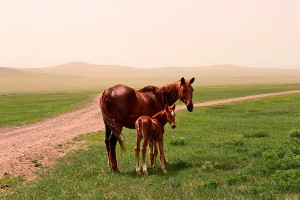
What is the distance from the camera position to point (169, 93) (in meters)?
14.5

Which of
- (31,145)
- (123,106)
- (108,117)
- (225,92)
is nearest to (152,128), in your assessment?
(123,106)

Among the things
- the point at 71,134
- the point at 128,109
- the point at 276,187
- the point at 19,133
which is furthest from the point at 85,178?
the point at 19,133

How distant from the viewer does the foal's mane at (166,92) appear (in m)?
14.4

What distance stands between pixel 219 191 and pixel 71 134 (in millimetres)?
18686

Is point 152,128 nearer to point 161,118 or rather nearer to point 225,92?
point 161,118

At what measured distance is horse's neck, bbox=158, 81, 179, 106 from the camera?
47.2 ft

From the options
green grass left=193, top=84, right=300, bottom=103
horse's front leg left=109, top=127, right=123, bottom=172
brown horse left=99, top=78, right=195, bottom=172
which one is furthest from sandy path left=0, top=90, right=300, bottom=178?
green grass left=193, top=84, right=300, bottom=103

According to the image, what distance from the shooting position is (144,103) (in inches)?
549

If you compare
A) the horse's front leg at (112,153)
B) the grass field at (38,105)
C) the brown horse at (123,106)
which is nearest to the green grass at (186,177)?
the horse's front leg at (112,153)

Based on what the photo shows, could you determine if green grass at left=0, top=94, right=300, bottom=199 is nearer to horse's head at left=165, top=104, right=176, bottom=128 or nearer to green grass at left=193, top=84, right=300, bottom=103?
horse's head at left=165, top=104, right=176, bottom=128

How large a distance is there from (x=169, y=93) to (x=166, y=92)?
14 cm

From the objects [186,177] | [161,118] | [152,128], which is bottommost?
[186,177]

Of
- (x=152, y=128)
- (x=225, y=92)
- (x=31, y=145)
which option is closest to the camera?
(x=152, y=128)

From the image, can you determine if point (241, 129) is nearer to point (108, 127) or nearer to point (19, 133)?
point (108, 127)
